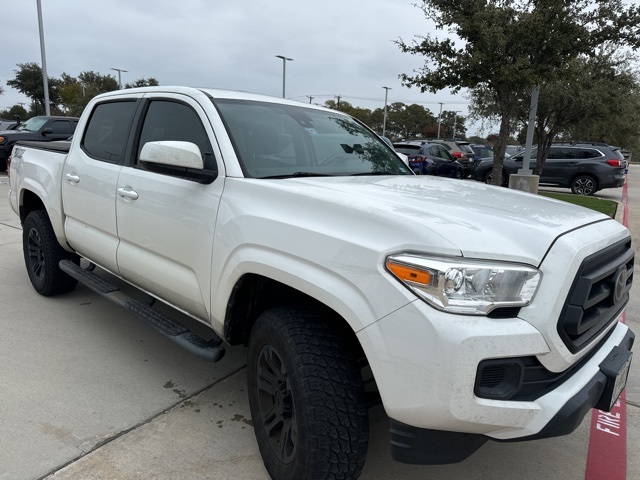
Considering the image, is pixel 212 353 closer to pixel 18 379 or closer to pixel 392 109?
pixel 18 379

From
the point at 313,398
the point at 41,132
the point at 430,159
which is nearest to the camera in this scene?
the point at 313,398

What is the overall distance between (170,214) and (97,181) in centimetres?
107

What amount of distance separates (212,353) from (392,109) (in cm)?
8029

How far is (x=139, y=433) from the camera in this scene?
2.72 m

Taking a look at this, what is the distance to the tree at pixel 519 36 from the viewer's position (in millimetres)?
9461

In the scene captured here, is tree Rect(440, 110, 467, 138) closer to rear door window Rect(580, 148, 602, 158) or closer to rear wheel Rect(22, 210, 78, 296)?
rear door window Rect(580, 148, 602, 158)

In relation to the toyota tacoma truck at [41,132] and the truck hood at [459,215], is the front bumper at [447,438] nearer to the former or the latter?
the truck hood at [459,215]

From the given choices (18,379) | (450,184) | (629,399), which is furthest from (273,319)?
(629,399)

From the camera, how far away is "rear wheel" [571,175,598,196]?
615 inches

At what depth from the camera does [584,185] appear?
51.8 feet

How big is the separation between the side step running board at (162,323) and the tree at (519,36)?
8.43 m

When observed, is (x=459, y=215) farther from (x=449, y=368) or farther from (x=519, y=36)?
(x=519, y=36)

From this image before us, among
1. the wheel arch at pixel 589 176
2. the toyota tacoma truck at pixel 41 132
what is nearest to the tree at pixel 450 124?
the wheel arch at pixel 589 176

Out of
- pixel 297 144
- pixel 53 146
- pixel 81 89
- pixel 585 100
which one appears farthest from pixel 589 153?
pixel 81 89
